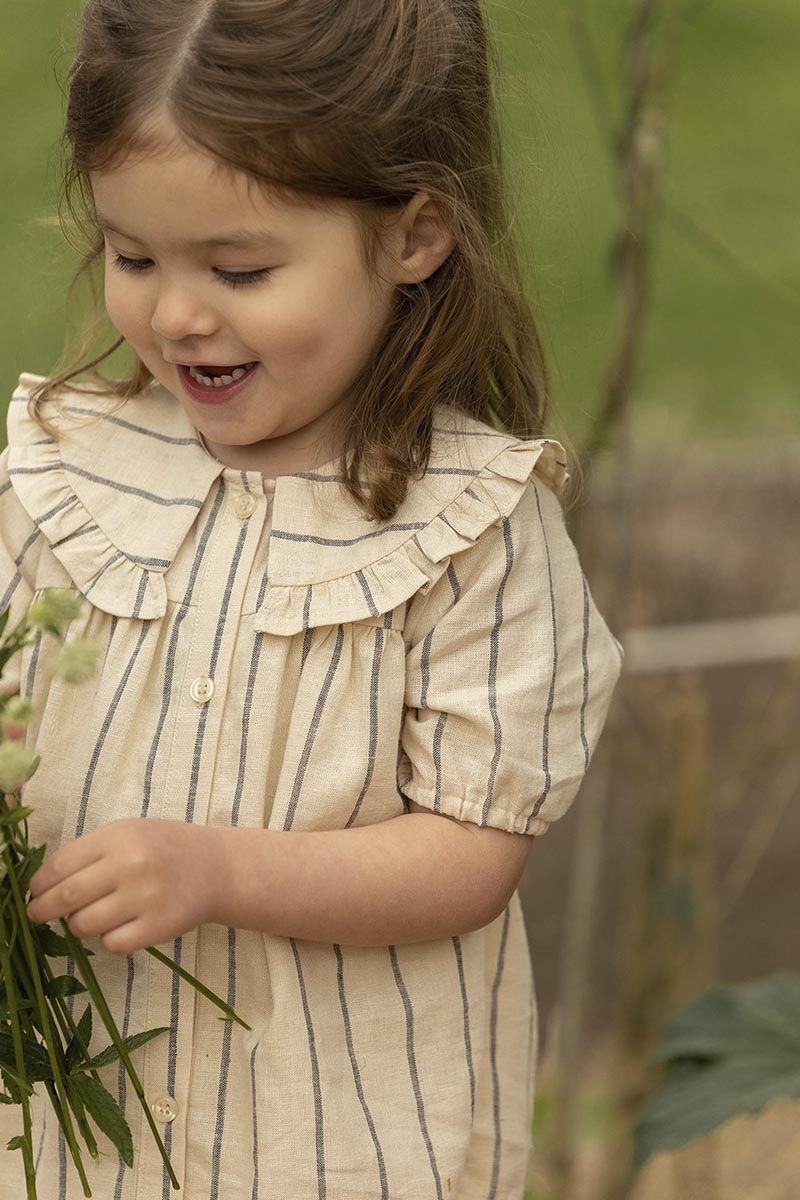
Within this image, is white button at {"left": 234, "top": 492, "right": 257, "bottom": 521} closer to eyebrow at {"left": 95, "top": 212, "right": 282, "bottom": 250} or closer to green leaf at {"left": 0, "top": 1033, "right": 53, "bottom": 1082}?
eyebrow at {"left": 95, "top": 212, "right": 282, "bottom": 250}

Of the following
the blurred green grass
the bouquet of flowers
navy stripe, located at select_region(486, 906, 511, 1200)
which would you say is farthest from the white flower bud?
the blurred green grass

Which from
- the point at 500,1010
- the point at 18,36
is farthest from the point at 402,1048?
the point at 18,36

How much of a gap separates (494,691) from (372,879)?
0.16m

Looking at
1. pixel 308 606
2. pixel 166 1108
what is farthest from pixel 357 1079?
pixel 308 606

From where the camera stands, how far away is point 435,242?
1.15 metres

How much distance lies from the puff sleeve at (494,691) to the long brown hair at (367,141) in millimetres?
90

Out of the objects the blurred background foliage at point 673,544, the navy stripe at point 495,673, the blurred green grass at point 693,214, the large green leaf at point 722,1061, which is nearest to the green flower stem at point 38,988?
the navy stripe at point 495,673

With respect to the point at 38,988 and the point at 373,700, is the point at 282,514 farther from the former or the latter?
the point at 38,988

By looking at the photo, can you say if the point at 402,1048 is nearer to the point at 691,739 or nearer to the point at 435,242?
the point at 435,242

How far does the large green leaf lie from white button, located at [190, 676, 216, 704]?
70 cm

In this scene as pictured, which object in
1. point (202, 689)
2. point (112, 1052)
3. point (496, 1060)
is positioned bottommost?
point (496, 1060)

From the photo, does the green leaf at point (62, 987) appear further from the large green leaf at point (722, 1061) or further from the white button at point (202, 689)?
the large green leaf at point (722, 1061)

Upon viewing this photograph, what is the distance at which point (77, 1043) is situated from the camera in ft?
3.22

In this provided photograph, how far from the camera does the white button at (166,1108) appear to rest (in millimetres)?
1099
